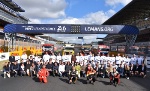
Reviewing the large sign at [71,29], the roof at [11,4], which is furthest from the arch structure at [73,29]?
the roof at [11,4]

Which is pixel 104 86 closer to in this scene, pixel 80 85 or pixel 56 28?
pixel 80 85

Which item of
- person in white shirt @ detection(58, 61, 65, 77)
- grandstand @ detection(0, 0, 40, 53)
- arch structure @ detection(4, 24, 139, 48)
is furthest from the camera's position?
grandstand @ detection(0, 0, 40, 53)

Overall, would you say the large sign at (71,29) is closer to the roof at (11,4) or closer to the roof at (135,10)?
the roof at (135,10)

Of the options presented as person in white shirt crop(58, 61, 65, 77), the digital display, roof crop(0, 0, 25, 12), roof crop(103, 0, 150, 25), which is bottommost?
person in white shirt crop(58, 61, 65, 77)

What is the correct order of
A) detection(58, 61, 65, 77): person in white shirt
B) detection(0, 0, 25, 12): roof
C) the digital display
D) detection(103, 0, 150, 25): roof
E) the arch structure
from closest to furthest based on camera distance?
detection(58, 61, 65, 77): person in white shirt, the arch structure, the digital display, detection(103, 0, 150, 25): roof, detection(0, 0, 25, 12): roof

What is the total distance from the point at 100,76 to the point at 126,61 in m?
2.69

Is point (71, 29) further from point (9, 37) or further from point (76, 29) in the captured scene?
point (9, 37)

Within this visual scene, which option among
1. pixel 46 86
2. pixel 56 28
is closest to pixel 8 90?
pixel 46 86

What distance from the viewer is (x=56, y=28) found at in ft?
101

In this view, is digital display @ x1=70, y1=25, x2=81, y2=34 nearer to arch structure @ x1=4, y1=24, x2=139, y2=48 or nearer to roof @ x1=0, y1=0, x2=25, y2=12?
arch structure @ x1=4, y1=24, x2=139, y2=48

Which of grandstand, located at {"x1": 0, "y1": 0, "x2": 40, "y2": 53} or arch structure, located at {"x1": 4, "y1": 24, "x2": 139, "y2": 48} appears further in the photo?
grandstand, located at {"x1": 0, "y1": 0, "x2": 40, "y2": 53}

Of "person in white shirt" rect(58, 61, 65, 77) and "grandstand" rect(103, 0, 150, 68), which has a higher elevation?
"grandstand" rect(103, 0, 150, 68)

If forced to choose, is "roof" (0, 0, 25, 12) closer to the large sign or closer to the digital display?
the large sign

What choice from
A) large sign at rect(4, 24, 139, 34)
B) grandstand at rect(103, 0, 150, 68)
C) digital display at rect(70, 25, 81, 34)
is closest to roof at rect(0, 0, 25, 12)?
grandstand at rect(103, 0, 150, 68)
